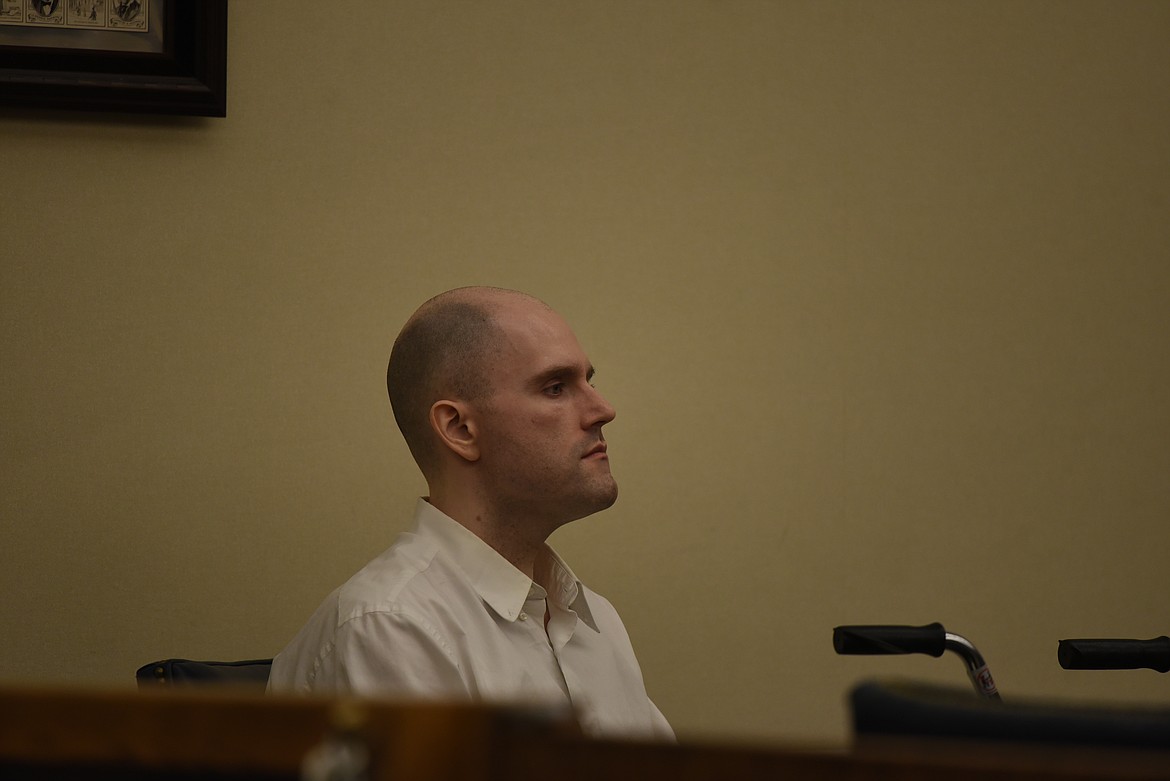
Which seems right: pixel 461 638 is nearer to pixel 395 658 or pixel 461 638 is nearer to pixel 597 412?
pixel 395 658

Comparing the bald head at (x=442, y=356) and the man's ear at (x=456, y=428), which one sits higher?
the bald head at (x=442, y=356)

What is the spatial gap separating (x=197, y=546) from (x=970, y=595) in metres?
1.39

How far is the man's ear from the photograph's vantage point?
1.64m

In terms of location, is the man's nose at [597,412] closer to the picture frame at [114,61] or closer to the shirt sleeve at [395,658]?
the shirt sleeve at [395,658]

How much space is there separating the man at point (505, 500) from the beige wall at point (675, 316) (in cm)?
41

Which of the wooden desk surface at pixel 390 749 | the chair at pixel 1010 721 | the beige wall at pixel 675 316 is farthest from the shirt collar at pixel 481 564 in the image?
the wooden desk surface at pixel 390 749

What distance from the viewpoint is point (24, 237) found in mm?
2035

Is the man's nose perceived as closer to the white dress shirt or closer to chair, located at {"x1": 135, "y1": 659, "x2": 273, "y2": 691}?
the white dress shirt

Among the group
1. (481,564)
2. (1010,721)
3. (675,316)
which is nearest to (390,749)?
(1010,721)

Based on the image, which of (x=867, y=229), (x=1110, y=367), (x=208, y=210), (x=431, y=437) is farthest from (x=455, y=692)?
(x=1110, y=367)

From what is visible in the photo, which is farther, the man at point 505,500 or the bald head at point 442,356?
the bald head at point 442,356

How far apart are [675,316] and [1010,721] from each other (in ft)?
5.14

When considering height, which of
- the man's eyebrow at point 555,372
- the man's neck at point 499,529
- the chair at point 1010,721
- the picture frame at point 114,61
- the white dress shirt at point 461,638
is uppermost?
the picture frame at point 114,61

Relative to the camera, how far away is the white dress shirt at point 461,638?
1378 mm
